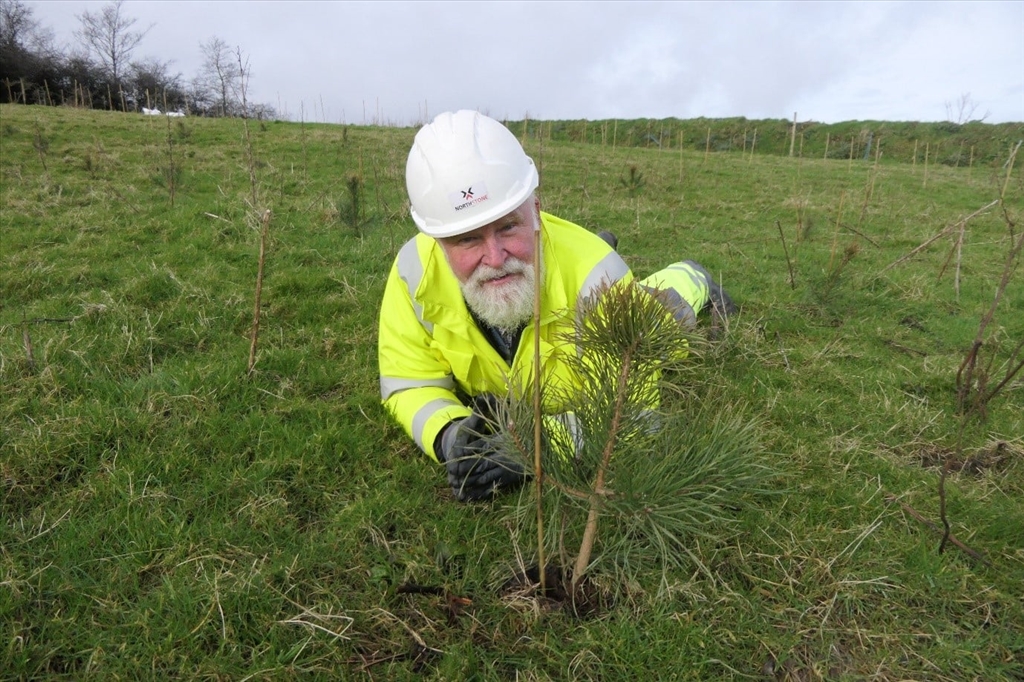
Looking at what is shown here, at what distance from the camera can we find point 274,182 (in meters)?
9.41

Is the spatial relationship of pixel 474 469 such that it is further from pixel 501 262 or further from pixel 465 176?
pixel 465 176

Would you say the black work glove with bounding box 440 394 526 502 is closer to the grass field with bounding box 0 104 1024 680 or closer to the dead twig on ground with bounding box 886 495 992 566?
the grass field with bounding box 0 104 1024 680

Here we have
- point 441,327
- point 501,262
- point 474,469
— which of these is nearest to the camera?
point 474,469

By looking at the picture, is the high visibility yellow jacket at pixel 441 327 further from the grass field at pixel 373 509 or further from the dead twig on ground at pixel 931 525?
the dead twig on ground at pixel 931 525

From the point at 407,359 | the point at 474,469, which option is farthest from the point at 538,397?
the point at 407,359

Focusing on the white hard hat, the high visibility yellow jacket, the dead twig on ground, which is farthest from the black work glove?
the dead twig on ground

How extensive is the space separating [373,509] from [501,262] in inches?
46.3

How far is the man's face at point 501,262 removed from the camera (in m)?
2.58

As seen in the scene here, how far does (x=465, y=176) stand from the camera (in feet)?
8.03

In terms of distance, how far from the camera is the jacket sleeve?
2.92 meters

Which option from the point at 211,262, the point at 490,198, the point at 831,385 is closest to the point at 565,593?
the point at 490,198

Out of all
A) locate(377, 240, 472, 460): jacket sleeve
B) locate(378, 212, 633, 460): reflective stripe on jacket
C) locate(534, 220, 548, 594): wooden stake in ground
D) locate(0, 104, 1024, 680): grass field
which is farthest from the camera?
locate(377, 240, 472, 460): jacket sleeve

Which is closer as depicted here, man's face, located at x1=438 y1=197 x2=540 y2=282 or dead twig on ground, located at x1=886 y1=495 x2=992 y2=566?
dead twig on ground, located at x1=886 y1=495 x2=992 y2=566

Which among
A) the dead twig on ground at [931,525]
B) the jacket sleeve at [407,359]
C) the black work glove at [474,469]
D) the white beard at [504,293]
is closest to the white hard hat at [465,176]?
the white beard at [504,293]
